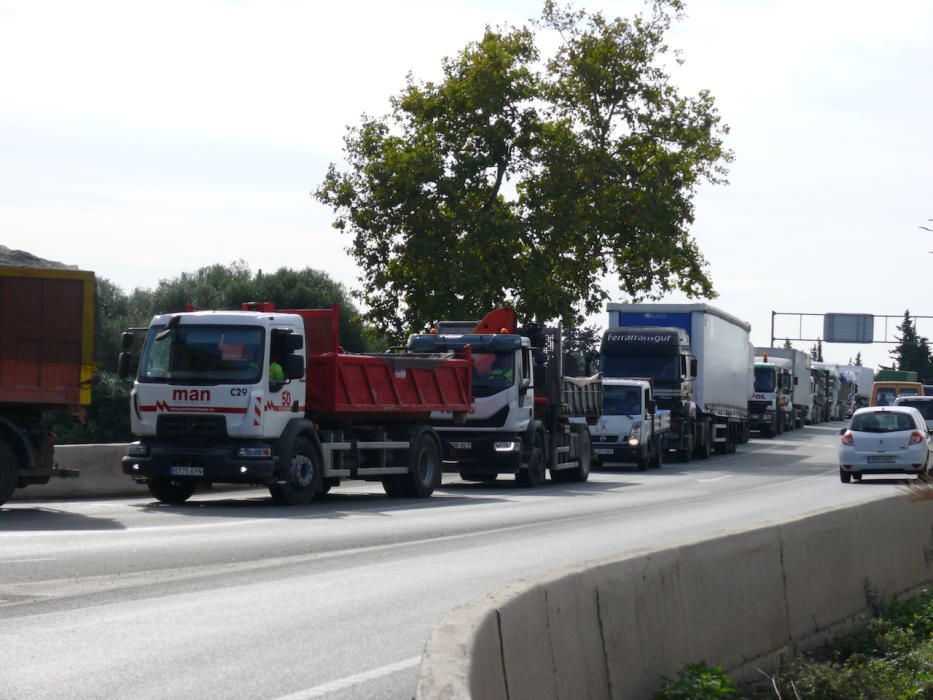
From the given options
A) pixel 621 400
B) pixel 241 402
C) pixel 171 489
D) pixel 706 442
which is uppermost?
pixel 621 400

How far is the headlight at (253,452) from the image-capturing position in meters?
21.4

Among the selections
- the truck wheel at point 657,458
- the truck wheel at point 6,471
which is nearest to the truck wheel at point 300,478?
the truck wheel at point 6,471

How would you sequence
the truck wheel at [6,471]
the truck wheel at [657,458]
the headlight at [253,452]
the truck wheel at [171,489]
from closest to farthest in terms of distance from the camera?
the truck wheel at [6,471]
the headlight at [253,452]
the truck wheel at [171,489]
the truck wheel at [657,458]

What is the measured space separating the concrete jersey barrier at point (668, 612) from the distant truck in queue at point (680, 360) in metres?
29.3

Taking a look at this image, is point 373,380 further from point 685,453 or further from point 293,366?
point 685,453

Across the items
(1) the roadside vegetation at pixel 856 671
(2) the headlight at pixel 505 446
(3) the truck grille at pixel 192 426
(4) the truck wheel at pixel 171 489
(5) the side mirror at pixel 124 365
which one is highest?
(5) the side mirror at pixel 124 365

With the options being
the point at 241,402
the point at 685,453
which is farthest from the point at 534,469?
the point at 685,453

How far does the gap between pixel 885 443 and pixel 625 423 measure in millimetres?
7179

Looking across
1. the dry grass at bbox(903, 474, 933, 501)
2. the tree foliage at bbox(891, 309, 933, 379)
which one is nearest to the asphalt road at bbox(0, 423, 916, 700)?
the dry grass at bbox(903, 474, 933, 501)

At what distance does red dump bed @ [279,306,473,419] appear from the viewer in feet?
75.7

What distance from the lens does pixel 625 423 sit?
124ft

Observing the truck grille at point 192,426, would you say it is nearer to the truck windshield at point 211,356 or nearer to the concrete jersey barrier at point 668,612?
the truck windshield at point 211,356

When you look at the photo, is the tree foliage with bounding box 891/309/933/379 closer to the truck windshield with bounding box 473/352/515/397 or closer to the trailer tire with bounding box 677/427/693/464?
the trailer tire with bounding box 677/427/693/464

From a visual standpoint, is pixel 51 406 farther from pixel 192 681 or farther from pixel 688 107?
pixel 688 107
